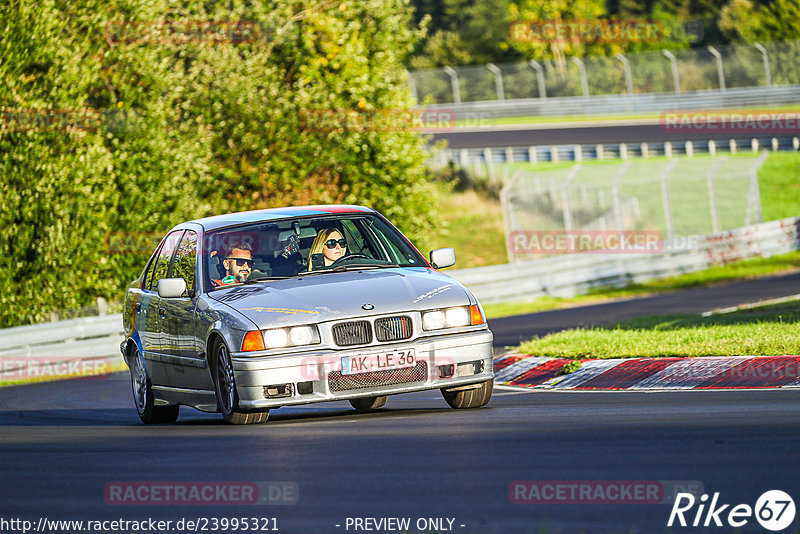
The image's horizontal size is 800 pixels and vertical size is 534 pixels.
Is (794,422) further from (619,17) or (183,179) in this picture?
(619,17)

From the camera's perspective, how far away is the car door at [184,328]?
32.4 feet

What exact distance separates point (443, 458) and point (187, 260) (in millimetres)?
4159

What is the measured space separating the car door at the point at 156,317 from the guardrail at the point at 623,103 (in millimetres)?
38161

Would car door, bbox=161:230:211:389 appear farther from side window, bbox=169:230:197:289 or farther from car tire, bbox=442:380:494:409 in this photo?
car tire, bbox=442:380:494:409

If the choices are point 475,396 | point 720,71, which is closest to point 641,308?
point 475,396

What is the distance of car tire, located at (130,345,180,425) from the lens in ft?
36.0

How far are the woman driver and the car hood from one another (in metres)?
0.31

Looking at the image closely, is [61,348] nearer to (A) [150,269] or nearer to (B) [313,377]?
(A) [150,269]

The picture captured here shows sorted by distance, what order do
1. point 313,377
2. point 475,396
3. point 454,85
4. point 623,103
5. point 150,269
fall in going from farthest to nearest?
point 454,85, point 623,103, point 150,269, point 475,396, point 313,377

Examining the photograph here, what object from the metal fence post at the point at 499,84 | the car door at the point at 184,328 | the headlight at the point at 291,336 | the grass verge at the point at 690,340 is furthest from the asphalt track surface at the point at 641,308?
the metal fence post at the point at 499,84

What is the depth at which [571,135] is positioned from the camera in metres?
52.0

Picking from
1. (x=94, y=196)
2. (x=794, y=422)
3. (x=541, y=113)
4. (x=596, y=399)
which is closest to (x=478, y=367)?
(x=596, y=399)

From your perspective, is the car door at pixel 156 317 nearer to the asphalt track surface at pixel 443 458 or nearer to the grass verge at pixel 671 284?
the asphalt track surface at pixel 443 458

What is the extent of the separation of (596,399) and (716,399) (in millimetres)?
1023
